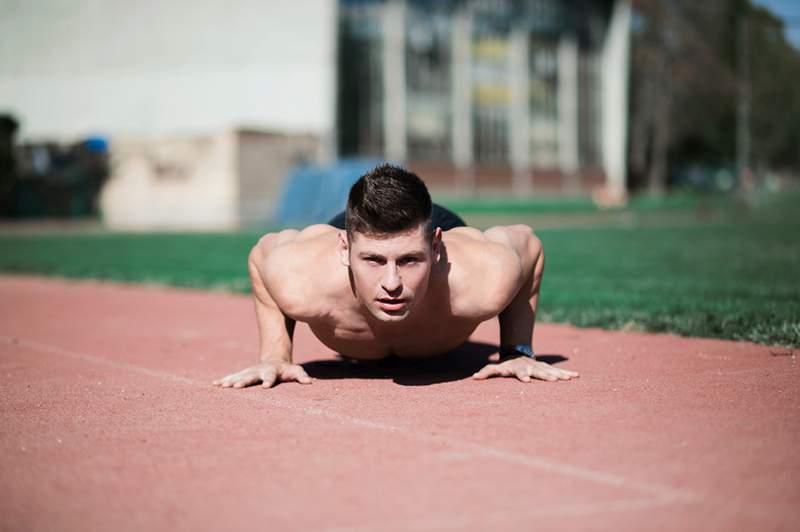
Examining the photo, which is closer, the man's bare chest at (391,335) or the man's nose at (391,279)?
the man's nose at (391,279)

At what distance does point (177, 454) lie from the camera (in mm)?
4328

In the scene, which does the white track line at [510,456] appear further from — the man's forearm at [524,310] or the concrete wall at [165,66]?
the concrete wall at [165,66]

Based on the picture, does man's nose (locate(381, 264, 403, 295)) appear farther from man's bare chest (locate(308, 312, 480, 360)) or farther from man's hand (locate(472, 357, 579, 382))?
man's hand (locate(472, 357, 579, 382))

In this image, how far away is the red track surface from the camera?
11.2 feet

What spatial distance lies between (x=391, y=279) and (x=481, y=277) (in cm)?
82

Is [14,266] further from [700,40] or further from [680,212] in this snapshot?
[700,40]

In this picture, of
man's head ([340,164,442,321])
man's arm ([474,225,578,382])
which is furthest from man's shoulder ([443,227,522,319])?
man's head ([340,164,442,321])

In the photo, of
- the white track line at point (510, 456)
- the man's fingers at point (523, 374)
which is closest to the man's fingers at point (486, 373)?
the man's fingers at point (523, 374)

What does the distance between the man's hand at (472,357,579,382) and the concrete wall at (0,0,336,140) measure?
38358 mm

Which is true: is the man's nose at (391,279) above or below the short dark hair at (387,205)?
below

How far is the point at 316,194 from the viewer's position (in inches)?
1329

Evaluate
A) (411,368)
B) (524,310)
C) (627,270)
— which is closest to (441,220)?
(524,310)

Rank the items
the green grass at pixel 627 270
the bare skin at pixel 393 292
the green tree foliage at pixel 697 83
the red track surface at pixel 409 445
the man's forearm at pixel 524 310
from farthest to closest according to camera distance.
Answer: the green tree foliage at pixel 697 83 < the green grass at pixel 627 270 < the man's forearm at pixel 524 310 < the bare skin at pixel 393 292 < the red track surface at pixel 409 445

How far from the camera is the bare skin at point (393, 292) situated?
5094 mm
